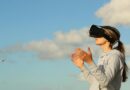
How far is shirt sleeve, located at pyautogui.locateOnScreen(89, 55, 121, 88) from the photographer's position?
2309 centimetres

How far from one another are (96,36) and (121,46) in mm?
652

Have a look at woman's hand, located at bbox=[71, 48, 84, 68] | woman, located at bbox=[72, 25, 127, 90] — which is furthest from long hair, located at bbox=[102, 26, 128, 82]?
woman's hand, located at bbox=[71, 48, 84, 68]

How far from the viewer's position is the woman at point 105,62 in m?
23.2

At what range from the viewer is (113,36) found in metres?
24.1

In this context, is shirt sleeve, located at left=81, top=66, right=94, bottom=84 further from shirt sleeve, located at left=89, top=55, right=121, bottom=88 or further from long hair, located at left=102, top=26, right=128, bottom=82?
long hair, located at left=102, top=26, right=128, bottom=82

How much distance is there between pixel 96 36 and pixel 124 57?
0.82m

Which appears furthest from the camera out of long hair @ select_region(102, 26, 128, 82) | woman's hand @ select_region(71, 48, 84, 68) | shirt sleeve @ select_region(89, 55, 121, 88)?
long hair @ select_region(102, 26, 128, 82)

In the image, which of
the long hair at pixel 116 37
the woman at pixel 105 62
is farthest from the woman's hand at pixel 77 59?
the long hair at pixel 116 37

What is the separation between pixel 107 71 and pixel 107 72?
0.09 ft

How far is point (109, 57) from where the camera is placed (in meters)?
23.8

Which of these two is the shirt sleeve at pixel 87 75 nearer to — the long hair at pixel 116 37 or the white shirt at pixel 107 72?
the white shirt at pixel 107 72

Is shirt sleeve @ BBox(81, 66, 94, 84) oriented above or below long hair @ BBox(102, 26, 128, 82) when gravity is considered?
below

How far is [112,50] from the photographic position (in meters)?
24.0

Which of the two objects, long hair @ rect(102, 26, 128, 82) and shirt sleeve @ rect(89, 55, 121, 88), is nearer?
shirt sleeve @ rect(89, 55, 121, 88)
